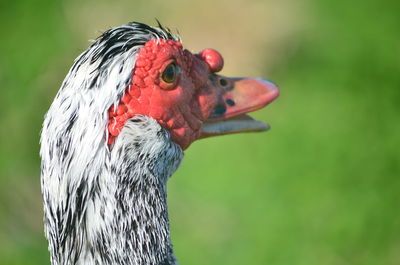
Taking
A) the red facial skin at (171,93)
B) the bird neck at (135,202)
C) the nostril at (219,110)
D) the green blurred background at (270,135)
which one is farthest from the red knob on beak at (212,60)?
the green blurred background at (270,135)

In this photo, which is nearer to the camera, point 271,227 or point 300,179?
point 271,227

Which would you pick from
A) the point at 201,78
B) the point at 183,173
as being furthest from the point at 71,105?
the point at 183,173

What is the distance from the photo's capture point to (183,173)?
19.7ft

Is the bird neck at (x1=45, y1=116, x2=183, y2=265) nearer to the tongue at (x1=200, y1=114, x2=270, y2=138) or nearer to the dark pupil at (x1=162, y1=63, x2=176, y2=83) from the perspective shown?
the dark pupil at (x1=162, y1=63, x2=176, y2=83)

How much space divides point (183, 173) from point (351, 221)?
1686mm

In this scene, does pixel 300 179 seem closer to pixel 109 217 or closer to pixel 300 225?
pixel 300 225

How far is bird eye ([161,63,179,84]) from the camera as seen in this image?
2.26m

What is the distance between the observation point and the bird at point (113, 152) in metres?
2.02

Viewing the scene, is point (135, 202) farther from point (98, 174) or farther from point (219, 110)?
point (219, 110)

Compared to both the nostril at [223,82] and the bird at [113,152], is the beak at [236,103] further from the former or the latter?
the bird at [113,152]

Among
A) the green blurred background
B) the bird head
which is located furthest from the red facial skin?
the green blurred background

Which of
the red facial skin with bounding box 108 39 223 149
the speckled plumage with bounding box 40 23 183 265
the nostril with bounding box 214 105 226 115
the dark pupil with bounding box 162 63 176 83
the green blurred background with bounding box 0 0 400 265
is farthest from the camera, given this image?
the green blurred background with bounding box 0 0 400 265

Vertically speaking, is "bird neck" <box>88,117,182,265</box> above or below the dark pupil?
below

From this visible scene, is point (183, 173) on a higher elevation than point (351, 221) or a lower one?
higher
